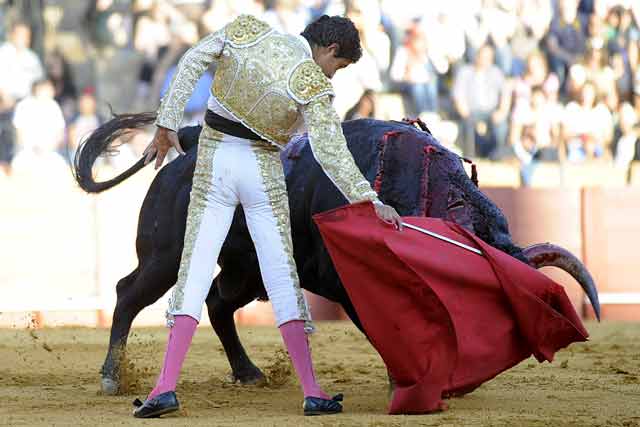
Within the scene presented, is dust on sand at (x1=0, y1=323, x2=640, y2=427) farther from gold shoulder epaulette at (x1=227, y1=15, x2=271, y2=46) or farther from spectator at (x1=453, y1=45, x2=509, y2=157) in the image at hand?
spectator at (x1=453, y1=45, x2=509, y2=157)

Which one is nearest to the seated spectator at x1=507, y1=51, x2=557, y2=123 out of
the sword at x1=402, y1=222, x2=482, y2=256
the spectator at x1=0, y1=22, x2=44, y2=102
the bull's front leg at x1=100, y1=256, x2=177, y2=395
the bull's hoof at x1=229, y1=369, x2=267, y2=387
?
the spectator at x1=0, y1=22, x2=44, y2=102

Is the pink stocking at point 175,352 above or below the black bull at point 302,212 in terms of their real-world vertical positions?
below

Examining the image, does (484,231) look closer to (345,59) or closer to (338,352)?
(345,59)

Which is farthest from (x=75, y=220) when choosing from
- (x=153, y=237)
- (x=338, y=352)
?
(x=153, y=237)

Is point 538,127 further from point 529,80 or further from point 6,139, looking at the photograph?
point 6,139

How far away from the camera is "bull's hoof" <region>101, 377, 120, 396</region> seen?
547 cm

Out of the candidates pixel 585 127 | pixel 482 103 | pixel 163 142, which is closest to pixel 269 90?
pixel 163 142

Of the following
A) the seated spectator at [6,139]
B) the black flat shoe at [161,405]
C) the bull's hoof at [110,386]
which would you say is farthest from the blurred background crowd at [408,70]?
the black flat shoe at [161,405]

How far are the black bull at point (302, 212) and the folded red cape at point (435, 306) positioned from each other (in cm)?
38

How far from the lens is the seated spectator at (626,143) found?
38.5 ft

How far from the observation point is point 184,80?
14.4ft

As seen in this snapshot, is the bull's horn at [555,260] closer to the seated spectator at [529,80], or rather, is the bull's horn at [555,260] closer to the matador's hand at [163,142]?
the matador's hand at [163,142]

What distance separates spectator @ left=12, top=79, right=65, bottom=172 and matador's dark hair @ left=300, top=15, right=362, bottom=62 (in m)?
6.00

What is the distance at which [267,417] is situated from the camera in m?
4.57
